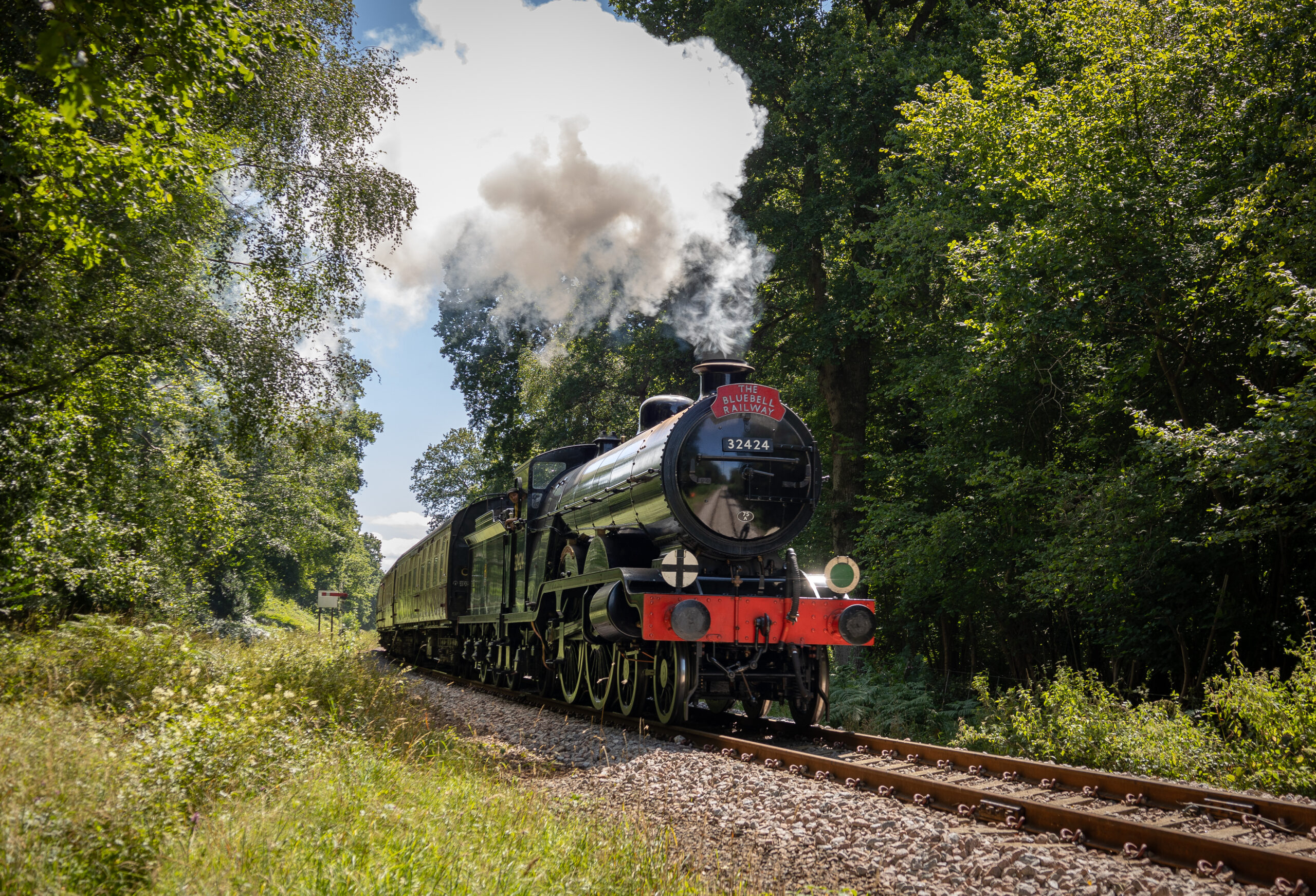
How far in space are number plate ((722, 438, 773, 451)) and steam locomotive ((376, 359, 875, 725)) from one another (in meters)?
0.01

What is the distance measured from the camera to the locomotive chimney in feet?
31.0

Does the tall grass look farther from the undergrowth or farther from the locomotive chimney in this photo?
the undergrowth

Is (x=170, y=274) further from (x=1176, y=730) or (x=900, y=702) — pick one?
(x=1176, y=730)

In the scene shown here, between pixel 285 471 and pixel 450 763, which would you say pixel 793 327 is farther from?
pixel 285 471

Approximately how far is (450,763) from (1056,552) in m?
7.88

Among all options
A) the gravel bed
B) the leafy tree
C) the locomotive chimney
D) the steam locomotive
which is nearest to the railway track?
the gravel bed

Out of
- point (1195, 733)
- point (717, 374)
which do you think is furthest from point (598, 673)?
point (1195, 733)

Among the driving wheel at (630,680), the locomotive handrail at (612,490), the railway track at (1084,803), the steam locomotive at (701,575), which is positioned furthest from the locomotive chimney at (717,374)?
the railway track at (1084,803)

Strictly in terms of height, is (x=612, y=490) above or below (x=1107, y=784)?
above

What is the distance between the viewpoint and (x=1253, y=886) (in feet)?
12.6

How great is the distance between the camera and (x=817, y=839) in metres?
4.73

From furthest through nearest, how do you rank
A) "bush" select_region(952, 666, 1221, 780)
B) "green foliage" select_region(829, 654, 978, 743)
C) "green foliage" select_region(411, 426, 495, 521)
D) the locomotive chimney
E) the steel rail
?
"green foliage" select_region(411, 426, 495, 521) < "green foliage" select_region(829, 654, 978, 743) < the locomotive chimney < "bush" select_region(952, 666, 1221, 780) < the steel rail

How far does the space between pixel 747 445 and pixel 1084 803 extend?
449 centimetres

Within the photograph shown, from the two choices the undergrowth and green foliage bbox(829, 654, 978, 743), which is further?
green foliage bbox(829, 654, 978, 743)
